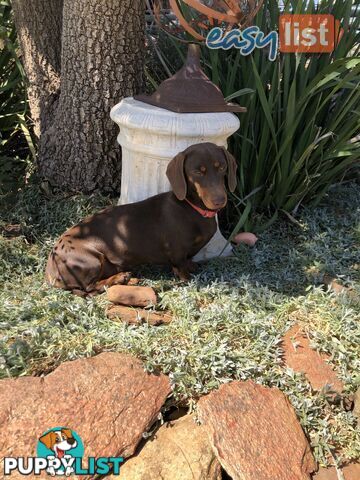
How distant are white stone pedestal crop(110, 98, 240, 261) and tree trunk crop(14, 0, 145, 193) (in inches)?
16.0

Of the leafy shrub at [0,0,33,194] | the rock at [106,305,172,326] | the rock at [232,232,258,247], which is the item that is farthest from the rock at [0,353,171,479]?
the leafy shrub at [0,0,33,194]

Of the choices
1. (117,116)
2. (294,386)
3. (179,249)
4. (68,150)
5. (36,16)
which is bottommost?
(294,386)

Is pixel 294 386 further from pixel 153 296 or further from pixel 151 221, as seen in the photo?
pixel 151 221

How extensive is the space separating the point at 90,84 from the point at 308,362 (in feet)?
8.14

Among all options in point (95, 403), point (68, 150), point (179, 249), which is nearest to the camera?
point (95, 403)

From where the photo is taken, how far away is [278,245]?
145 inches

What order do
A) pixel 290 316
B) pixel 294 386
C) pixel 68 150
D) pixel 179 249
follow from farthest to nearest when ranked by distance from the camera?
pixel 68 150, pixel 179 249, pixel 290 316, pixel 294 386

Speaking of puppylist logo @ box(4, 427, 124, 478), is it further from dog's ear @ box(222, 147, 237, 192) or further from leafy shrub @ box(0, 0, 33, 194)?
leafy shrub @ box(0, 0, 33, 194)

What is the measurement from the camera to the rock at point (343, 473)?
7.25 ft

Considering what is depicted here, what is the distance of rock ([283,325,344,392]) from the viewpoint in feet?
8.14

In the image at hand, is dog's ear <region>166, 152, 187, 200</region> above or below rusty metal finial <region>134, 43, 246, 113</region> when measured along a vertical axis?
below

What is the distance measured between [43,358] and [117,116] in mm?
1613

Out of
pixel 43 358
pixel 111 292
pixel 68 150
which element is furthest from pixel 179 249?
pixel 68 150

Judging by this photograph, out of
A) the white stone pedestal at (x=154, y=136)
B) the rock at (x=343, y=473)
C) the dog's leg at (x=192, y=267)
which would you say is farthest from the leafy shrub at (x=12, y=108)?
the rock at (x=343, y=473)
